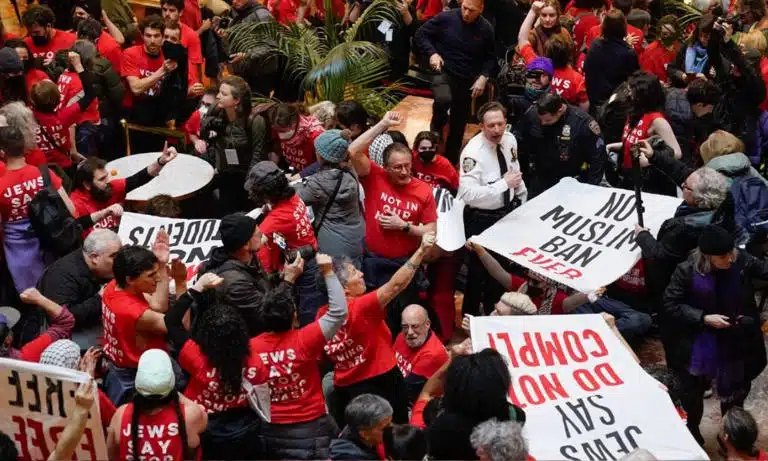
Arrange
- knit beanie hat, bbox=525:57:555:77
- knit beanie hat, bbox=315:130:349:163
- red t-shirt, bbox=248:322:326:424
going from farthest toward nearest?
knit beanie hat, bbox=525:57:555:77, knit beanie hat, bbox=315:130:349:163, red t-shirt, bbox=248:322:326:424

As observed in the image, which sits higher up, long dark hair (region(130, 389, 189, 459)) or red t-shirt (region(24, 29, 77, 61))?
long dark hair (region(130, 389, 189, 459))

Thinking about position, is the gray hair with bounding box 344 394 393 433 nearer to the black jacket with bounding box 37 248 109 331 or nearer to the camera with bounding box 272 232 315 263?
the camera with bounding box 272 232 315 263

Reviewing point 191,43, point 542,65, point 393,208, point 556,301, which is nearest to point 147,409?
point 393,208

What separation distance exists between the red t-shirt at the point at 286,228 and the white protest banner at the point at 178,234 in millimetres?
691

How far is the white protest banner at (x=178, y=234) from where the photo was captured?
871 cm

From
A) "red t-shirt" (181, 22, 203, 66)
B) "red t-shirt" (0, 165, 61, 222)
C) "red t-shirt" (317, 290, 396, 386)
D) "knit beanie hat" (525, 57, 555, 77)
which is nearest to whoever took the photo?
"red t-shirt" (317, 290, 396, 386)

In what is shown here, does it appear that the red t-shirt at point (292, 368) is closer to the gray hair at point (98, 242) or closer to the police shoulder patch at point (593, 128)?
the gray hair at point (98, 242)

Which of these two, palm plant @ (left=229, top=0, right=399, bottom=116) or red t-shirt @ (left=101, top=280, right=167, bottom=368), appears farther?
palm plant @ (left=229, top=0, right=399, bottom=116)

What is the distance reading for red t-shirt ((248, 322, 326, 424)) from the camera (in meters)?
6.53

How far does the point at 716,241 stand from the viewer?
7.30 metres

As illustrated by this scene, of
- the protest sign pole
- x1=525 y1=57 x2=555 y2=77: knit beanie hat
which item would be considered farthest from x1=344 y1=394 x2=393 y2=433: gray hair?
x1=525 y1=57 x2=555 y2=77: knit beanie hat

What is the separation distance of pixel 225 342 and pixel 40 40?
20.9 ft

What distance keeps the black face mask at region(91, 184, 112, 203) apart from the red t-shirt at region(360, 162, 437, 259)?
1853 millimetres

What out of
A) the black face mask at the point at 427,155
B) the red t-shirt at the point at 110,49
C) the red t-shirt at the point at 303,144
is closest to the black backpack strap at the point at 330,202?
the red t-shirt at the point at 303,144
